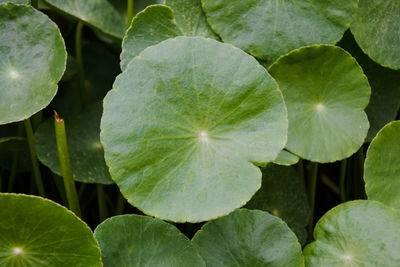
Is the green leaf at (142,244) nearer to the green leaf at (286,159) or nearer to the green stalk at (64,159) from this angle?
the green stalk at (64,159)

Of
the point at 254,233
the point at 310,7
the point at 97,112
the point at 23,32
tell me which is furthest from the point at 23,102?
the point at 310,7

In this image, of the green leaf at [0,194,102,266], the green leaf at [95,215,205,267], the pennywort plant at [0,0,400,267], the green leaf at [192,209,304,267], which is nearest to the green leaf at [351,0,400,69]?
the pennywort plant at [0,0,400,267]

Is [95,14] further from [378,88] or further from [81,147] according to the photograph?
[378,88]

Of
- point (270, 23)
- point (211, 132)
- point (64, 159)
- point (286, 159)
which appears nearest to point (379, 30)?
point (270, 23)

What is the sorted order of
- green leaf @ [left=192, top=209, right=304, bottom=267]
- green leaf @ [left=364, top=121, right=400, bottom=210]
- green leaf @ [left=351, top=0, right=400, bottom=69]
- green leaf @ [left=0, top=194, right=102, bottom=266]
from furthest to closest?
green leaf @ [left=351, top=0, right=400, bottom=69] → green leaf @ [left=364, top=121, right=400, bottom=210] → green leaf @ [left=192, top=209, right=304, bottom=267] → green leaf @ [left=0, top=194, right=102, bottom=266]

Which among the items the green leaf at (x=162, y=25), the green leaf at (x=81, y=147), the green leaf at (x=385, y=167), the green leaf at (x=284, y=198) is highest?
the green leaf at (x=162, y=25)

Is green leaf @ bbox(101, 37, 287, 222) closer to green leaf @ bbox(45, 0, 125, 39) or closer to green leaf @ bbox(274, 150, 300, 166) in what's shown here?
green leaf @ bbox(274, 150, 300, 166)

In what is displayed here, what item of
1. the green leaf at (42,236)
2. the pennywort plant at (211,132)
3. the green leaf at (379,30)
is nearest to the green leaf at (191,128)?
the pennywort plant at (211,132)
